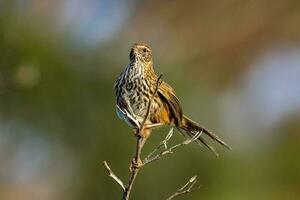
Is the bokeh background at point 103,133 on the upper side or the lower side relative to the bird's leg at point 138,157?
lower

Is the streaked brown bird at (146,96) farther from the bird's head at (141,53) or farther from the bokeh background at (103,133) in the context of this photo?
the bokeh background at (103,133)

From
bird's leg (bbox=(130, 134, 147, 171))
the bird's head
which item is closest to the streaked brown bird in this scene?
the bird's head

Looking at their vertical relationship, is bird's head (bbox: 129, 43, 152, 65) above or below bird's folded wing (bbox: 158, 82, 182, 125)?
above

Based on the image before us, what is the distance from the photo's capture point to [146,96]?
620 cm

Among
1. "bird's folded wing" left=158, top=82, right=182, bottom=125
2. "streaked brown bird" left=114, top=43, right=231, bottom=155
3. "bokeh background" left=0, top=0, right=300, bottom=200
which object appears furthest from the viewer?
"bokeh background" left=0, top=0, right=300, bottom=200

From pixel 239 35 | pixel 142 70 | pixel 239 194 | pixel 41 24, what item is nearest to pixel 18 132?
pixel 41 24

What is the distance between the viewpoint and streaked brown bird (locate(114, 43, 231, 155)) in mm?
6129

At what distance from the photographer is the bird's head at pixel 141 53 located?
6332 millimetres

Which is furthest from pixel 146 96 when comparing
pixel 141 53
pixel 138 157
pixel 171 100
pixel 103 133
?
pixel 103 133

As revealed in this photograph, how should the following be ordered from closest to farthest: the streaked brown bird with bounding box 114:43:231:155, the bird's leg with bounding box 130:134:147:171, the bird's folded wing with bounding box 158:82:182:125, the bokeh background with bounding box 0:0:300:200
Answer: the bird's leg with bounding box 130:134:147:171, the streaked brown bird with bounding box 114:43:231:155, the bird's folded wing with bounding box 158:82:182:125, the bokeh background with bounding box 0:0:300:200

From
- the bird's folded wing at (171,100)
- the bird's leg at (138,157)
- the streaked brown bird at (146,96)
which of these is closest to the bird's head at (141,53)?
the streaked brown bird at (146,96)

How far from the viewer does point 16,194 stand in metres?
12.1

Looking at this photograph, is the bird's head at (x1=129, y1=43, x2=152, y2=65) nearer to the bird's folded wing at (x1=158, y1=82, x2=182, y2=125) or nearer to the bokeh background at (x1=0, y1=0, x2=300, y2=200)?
the bird's folded wing at (x1=158, y1=82, x2=182, y2=125)

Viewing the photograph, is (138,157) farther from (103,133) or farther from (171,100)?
(103,133)
